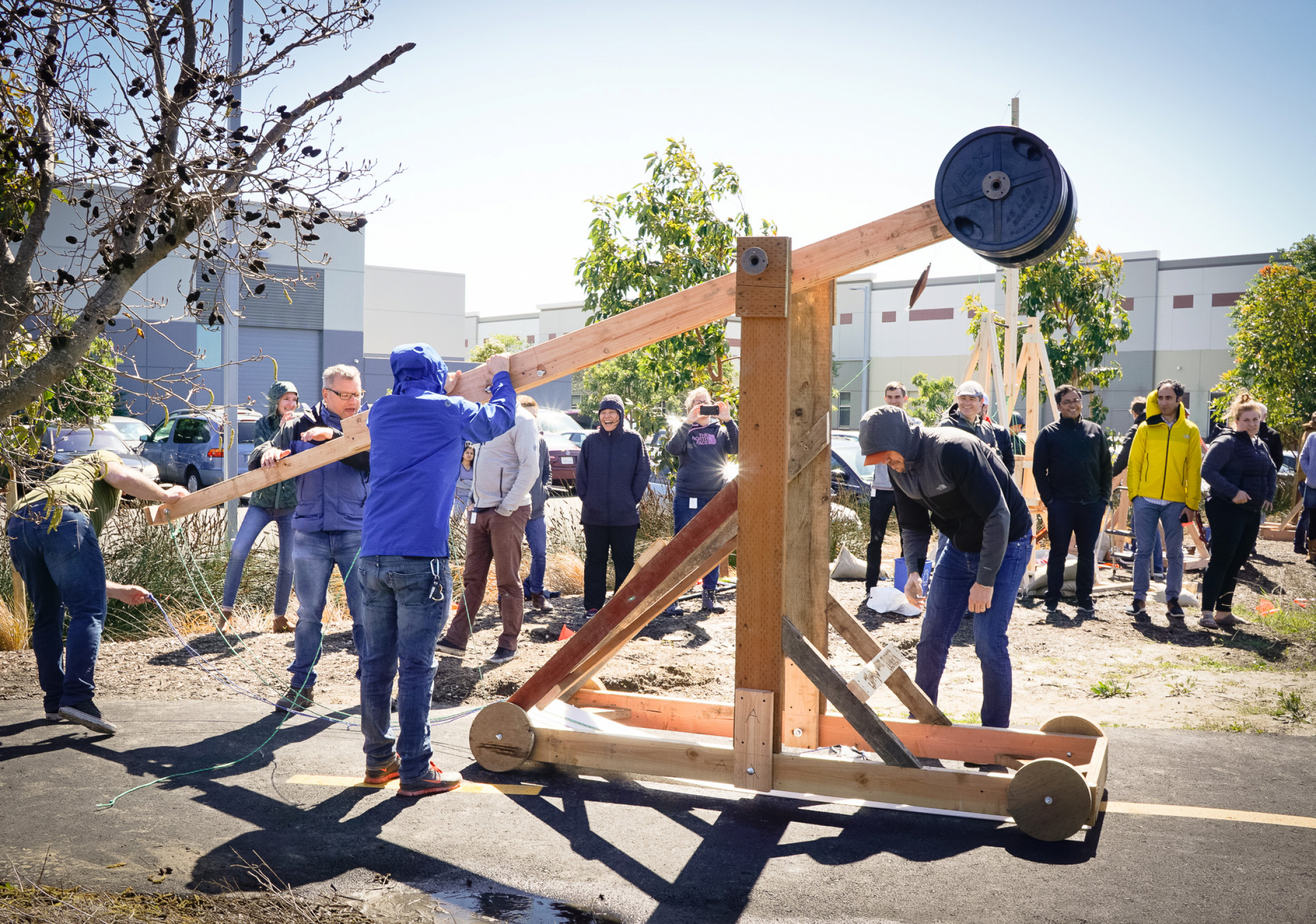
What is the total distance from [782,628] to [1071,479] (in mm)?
5433

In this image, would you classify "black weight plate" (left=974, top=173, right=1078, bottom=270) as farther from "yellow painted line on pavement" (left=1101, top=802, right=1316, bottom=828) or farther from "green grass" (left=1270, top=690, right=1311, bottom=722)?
"green grass" (left=1270, top=690, right=1311, bottom=722)

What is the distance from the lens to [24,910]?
123 inches

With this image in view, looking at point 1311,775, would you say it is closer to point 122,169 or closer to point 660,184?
point 122,169

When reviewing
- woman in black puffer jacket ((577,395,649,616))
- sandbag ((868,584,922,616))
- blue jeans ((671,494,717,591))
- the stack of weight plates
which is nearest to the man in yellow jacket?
sandbag ((868,584,922,616))

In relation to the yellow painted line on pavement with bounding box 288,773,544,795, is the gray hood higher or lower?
higher

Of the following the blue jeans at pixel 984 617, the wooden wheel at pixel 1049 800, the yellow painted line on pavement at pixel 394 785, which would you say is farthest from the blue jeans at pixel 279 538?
the wooden wheel at pixel 1049 800

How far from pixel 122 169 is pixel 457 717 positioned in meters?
3.64

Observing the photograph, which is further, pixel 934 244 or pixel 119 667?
pixel 119 667

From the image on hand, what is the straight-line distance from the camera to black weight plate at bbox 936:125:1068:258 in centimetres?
381

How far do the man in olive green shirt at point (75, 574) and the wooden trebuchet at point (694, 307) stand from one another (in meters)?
2.05

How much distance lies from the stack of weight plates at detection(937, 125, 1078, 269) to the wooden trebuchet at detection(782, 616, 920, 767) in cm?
182

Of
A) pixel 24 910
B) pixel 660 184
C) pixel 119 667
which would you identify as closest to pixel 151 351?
pixel 660 184

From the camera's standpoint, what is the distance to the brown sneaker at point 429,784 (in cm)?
453

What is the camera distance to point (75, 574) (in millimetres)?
5191
